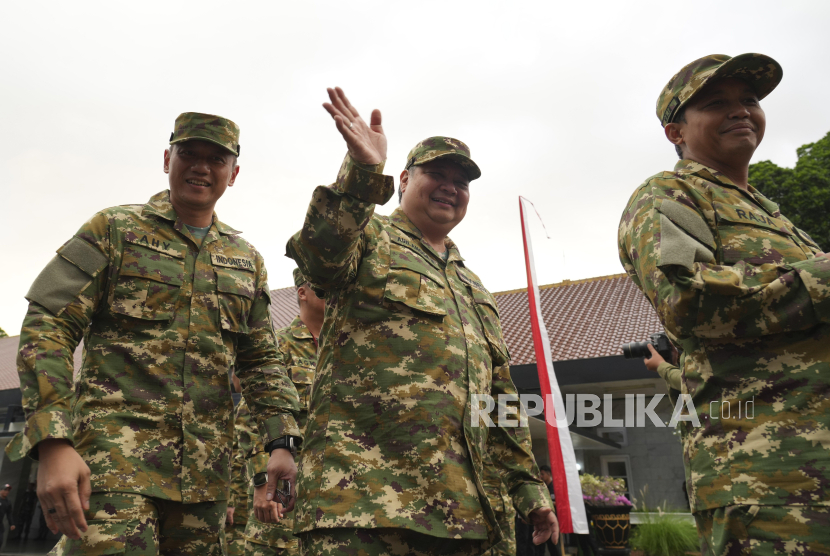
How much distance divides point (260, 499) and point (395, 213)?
1687mm

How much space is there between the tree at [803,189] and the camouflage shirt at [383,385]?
18.2 meters

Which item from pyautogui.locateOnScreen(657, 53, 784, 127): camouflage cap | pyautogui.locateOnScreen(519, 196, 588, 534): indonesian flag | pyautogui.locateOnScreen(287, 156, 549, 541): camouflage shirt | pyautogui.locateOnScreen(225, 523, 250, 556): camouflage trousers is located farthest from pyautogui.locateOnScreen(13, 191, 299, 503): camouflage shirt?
pyautogui.locateOnScreen(519, 196, 588, 534): indonesian flag

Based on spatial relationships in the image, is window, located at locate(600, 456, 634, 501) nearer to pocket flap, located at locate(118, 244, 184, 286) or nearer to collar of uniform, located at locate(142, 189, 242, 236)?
collar of uniform, located at locate(142, 189, 242, 236)

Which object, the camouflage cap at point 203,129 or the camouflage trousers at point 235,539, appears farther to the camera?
the camouflage trousers at point 235,539

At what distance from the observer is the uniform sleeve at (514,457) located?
2645 millimetres

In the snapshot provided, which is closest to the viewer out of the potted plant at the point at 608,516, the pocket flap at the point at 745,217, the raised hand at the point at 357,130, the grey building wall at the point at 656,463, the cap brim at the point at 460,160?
the raised hand at the point at 357,130

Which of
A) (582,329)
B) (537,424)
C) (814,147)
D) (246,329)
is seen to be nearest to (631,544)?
(537,424)

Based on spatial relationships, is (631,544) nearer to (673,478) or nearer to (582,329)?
(673,478)

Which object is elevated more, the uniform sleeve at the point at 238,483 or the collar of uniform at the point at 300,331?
the collar of uniform at the point at 300,331

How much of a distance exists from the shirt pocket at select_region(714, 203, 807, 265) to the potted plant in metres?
8.92

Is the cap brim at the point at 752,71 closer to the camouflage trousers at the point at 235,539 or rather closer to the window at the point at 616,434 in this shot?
the camouflage trousers at the point at 235,539

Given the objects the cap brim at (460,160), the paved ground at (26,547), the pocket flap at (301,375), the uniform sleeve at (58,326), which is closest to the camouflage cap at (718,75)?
the cap brim at (460,160)

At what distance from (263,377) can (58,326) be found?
0.89m

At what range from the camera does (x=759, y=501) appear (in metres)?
1.63
